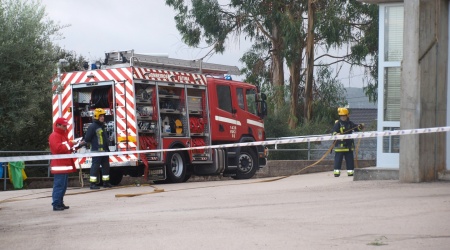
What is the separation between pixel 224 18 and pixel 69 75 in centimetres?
1656

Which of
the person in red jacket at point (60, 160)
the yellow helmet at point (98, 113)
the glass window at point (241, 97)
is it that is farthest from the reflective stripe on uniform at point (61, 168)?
the glass window at point (241, 97)

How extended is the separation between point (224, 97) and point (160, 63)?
255cm

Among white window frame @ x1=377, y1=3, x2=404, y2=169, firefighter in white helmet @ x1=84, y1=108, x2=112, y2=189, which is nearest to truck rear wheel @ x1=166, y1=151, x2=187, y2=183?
firefighter in white helmet @ x1=84, y1=108, x2=112, y2=189

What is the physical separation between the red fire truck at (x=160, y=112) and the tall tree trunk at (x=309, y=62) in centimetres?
1030

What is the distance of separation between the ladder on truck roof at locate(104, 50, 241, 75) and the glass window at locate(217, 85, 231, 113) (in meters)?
0.64

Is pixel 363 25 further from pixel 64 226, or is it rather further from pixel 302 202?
pixel 64 226

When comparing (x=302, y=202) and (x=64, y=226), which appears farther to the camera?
(x=302, y=202)

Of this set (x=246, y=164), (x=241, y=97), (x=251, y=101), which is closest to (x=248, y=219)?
(x=246, y=164)

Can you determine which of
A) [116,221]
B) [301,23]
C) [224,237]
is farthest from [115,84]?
[301,23]

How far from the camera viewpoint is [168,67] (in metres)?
22.3

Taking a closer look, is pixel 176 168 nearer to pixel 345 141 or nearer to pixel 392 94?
pixel 345 141

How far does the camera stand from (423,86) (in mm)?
16156

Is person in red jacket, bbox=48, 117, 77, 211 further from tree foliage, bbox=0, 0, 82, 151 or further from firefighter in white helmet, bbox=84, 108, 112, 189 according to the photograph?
firefighter in white helmet, bbox=84, 108, 112, 189

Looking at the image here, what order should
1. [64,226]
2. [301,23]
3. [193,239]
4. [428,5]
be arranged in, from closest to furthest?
[193,239] → [64,226] → [428,5] → [301,23]
